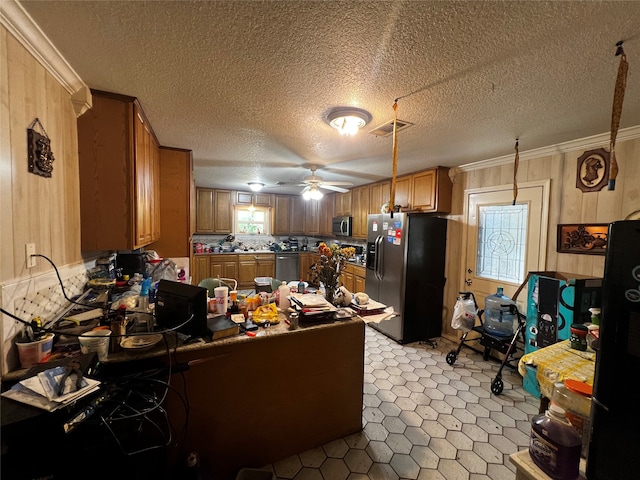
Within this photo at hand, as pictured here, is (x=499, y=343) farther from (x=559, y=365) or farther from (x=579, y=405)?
(x=579, y=405)

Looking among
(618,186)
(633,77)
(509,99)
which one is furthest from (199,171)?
(618,186)

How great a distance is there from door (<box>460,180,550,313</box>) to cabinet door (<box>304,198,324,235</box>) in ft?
11.5

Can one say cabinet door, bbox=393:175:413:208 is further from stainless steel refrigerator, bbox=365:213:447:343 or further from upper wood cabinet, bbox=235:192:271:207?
upper wood cabinet, bbox=235:192:271:207

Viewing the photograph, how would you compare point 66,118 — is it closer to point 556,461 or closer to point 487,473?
point 556,461

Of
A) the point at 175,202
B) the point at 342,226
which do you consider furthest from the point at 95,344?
the point at 342,226

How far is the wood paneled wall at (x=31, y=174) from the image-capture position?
109cm

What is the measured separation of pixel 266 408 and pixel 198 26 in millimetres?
2072

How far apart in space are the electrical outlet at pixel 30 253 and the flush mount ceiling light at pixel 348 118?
187cm

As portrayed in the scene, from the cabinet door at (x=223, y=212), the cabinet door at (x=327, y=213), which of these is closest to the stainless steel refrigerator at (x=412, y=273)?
the cabinet door at (x=327, y=213)

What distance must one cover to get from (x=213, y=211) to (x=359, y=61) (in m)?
5.22

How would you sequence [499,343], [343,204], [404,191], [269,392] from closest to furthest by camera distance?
[269,392], [499,343], [404,191], [343,204]

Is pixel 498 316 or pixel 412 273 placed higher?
pixel 412 273

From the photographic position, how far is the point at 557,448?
726 millimetres

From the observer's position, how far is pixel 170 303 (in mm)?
1490
